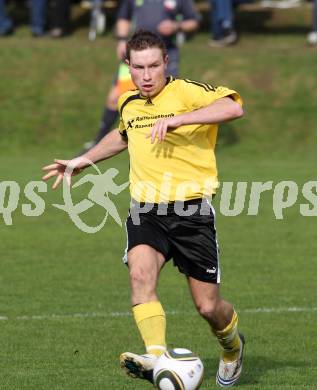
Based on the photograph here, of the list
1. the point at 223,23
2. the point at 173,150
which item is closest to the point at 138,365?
the point at 173,150

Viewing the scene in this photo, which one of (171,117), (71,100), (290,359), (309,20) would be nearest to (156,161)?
(171,117)

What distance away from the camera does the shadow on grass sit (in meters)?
7.10

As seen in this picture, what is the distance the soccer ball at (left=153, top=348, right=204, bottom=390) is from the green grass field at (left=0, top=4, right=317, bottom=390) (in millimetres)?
790

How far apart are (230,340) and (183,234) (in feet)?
2.54

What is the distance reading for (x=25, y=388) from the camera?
6.68 meters

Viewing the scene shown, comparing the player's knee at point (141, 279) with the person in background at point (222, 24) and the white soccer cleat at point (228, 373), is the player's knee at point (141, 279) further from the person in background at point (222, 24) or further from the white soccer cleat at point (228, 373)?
the person in background at point (222, 24)

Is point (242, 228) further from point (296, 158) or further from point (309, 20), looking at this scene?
point (309, 20)

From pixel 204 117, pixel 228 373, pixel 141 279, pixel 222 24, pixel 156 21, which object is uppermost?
pixel 204 117

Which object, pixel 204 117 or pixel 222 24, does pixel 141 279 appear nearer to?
pixel 204 117

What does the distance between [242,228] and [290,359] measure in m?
5.44

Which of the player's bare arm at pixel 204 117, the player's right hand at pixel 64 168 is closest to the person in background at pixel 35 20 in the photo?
the player's right hand at pixel 64 168

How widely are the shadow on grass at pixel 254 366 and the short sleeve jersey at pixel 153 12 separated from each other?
31.7 ft

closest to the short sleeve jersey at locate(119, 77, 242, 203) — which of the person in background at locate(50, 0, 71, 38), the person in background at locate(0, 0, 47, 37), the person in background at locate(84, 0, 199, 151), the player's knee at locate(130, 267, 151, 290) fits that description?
the player's knee at locate(130, 267, 151, 290)

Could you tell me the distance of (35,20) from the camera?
2134 centimetres
